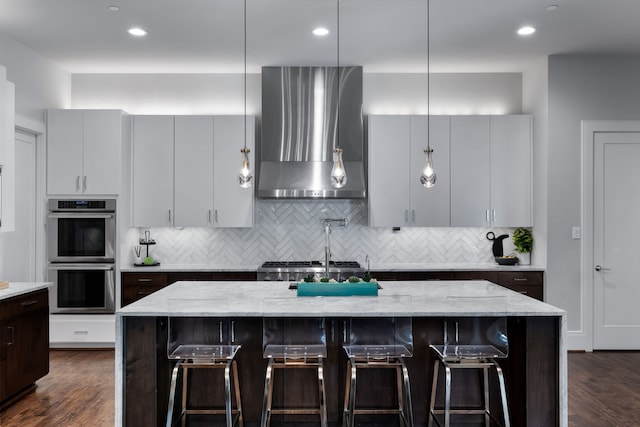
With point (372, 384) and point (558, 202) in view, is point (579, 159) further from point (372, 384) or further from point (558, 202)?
point (372, 384)

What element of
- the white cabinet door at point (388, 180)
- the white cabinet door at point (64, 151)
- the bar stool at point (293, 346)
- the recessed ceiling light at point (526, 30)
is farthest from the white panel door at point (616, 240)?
the white cabinet door at point (64, 151)

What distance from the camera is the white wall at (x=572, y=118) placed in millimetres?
5043

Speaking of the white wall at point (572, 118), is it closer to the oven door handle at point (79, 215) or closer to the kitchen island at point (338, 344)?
the kitchen island at point (338, 344)

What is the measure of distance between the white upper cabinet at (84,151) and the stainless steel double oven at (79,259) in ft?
0.77

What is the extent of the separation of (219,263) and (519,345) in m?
3.59

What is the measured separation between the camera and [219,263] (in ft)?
18.4

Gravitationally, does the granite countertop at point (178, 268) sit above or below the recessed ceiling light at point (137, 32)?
below

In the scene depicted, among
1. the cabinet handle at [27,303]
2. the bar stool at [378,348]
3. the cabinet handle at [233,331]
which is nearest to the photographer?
the bar stool at [378,348]

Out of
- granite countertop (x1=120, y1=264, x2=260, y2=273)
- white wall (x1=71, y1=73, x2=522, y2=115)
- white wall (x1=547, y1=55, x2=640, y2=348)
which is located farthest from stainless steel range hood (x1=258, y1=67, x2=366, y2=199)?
white wall (x1=547, y1=55, x2=640, y2=348)

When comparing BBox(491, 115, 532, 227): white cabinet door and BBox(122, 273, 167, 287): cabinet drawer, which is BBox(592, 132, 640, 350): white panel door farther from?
BBox(122, 273, 167, 287): cabinet drawer

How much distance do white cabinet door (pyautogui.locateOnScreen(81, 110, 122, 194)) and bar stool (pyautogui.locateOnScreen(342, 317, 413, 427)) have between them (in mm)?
3366

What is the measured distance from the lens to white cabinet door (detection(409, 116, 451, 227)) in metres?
5.28

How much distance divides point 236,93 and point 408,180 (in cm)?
219

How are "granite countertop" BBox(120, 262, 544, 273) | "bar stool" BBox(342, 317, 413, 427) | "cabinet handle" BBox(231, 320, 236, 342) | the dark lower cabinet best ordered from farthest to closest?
"granite countertop" BBox(120, 262, 544, 273), the dark lower cabinet, "cabinet handle" BBox(231, 320, 236, 342), "bar stool" BBox(342, 317, 413, 427)
